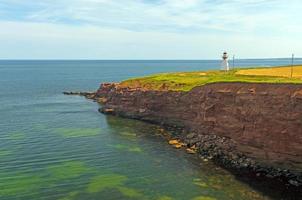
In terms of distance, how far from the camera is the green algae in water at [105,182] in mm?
32844

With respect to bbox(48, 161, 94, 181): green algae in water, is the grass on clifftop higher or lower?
higher

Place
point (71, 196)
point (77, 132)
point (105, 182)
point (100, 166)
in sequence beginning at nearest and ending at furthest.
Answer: point (71, 196) → point (105, 182) → point (100, 166) → point (77, 132)

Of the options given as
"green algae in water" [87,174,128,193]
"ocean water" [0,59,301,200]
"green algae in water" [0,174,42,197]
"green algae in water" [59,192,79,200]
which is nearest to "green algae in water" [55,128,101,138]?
"ocean water" [0,59,301,200]

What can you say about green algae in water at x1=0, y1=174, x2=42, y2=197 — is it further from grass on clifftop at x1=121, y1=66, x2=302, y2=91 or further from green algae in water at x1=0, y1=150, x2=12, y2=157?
grass on clifftop at x1=121, y1=66, x2=302, y2=91

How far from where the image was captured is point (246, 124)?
4288 centimetres

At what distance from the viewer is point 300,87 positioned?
3966 cm

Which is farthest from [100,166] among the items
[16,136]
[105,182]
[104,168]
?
[16,136]

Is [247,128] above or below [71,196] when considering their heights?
above

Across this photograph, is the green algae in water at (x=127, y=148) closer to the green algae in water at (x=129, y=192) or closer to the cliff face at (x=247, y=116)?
the cliff face at (x=247, y=116)

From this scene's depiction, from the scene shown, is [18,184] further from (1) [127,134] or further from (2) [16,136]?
(1) [127,134]

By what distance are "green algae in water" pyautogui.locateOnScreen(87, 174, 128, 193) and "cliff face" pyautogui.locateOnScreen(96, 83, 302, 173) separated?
46.9ft

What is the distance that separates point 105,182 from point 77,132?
2178 cm

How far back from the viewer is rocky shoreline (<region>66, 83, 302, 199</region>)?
36.7 metres

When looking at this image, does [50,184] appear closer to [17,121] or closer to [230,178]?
[230,178]
